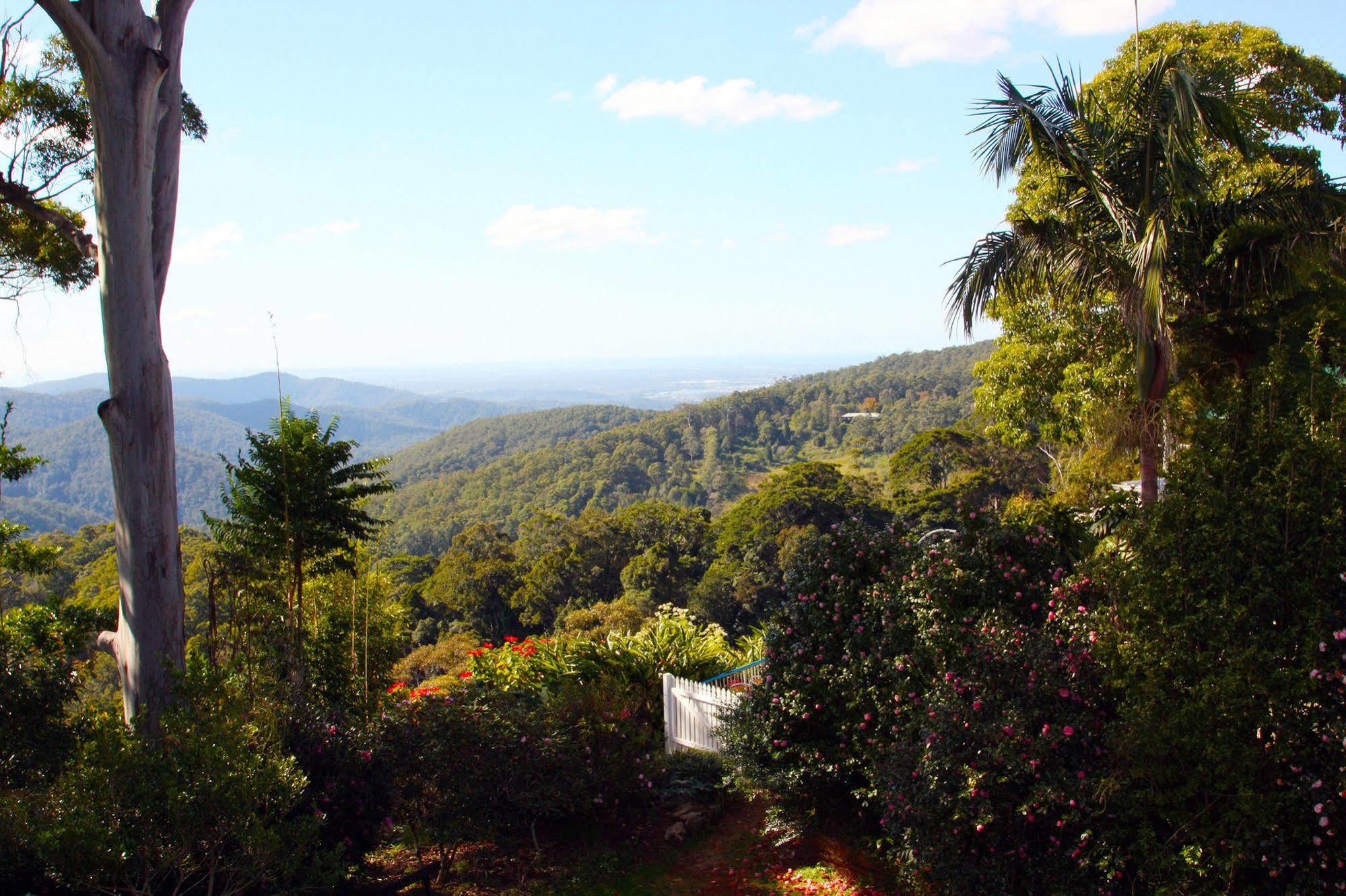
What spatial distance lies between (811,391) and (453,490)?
3381 centimetres

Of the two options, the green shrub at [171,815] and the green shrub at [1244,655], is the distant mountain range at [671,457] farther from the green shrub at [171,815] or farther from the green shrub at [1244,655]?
the green shrub at [1244,655]

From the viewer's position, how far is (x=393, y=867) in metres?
5.48

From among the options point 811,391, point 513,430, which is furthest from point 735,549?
point 513,430

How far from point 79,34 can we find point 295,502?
11.2 ft

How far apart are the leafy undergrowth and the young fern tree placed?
7.98 ft

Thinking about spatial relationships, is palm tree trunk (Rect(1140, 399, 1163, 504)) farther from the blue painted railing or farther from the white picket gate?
the white picket gate

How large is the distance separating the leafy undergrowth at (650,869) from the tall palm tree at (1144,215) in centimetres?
387

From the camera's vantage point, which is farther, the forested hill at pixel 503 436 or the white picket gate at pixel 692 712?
the forested hill at pixel 503 436

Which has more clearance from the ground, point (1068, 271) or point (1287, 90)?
point (1287, 90)

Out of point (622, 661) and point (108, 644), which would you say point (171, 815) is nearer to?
point (108, 644)

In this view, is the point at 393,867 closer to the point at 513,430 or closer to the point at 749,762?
the point at 749,762

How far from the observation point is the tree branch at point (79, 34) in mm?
5492

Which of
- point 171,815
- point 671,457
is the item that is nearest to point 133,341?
point 171,815

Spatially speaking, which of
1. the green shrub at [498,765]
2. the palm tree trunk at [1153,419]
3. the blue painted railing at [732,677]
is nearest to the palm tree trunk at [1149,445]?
the palm tree trunk at [1153,419]
